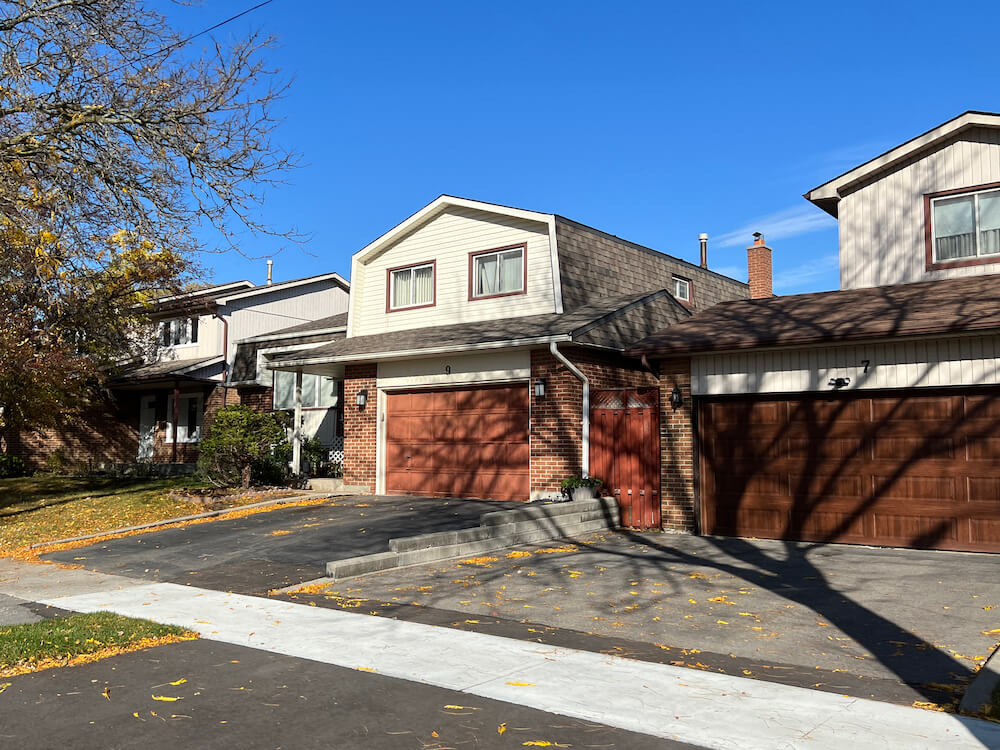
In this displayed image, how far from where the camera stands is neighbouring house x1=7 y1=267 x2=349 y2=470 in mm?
29078

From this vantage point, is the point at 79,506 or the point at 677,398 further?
the point at 79,506

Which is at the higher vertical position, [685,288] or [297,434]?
[685,288]

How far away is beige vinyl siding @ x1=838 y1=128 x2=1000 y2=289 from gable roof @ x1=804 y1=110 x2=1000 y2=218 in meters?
0.21

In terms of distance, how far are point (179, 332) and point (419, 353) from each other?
1718 centimetres

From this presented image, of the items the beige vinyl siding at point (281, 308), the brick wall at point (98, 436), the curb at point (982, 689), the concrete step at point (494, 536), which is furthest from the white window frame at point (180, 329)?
the curb at point (982, 689)

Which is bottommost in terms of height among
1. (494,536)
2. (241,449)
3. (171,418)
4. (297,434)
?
(494,536)

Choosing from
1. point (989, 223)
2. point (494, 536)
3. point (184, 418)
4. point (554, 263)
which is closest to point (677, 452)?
point (494, 536)

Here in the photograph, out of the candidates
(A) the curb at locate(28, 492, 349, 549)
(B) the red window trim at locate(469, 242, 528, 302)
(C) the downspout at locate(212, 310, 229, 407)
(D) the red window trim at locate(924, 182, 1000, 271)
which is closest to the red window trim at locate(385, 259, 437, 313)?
(B) the red window trim at locate(469, 242, 528, 302)

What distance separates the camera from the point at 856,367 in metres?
13.5

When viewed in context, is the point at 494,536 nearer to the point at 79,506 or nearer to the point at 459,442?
the point at 459,442

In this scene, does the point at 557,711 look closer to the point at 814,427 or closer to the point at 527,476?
the point at 814,427

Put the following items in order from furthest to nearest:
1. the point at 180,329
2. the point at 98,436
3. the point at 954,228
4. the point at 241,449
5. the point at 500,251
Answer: the point at 98,436
the point at 180,329
the point at 241,449
the point at 500,251
the point at 954,228

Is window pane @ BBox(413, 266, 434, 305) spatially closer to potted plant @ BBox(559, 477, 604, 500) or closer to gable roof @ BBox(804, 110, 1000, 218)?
potted plant @ BBox(559, 477, 604, 500)

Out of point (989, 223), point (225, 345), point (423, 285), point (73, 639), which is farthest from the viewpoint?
point (225, 345)
